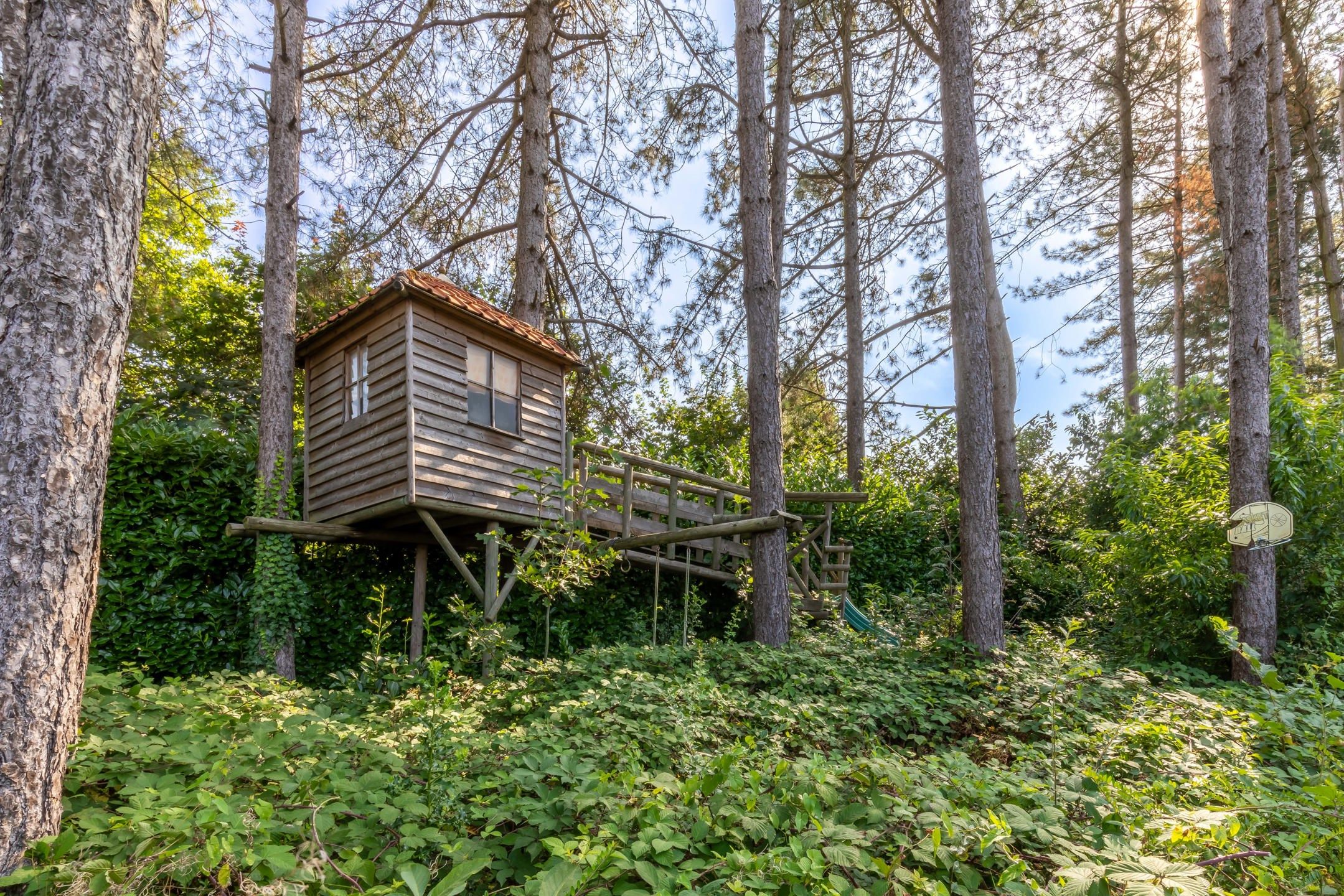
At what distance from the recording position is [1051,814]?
241 cm

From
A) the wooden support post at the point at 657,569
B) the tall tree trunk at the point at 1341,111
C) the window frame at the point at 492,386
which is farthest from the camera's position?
the tall tree trunk at the point at 1341,111

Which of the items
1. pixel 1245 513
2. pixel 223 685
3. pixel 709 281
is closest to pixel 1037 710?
pixel 1245 513

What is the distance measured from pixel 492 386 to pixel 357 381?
1.55m

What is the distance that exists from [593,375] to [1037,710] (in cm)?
950

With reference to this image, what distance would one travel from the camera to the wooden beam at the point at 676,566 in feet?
30.2

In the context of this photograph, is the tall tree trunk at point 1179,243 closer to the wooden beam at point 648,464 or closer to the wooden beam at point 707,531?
the wooden beam at point 648,464

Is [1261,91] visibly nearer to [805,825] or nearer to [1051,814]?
[1051,814]

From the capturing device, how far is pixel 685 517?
9461 millimetres

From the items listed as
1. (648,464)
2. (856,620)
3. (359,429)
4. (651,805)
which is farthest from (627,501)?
(651,805)

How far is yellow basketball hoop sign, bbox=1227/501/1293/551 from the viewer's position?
21.2 feet

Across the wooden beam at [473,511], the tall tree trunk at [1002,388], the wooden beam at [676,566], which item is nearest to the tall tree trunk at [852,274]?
the tall tree trunk at [1002,388]

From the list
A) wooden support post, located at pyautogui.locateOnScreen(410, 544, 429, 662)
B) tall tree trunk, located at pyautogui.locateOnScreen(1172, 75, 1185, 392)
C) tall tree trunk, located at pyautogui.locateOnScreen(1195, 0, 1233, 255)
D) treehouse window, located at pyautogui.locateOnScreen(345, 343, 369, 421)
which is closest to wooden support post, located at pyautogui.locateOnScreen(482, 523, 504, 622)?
wooden support post, located at pyautogui.locateOnScreen(410, 544, 429, 662)

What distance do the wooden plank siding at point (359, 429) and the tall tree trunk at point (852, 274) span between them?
29.0ft

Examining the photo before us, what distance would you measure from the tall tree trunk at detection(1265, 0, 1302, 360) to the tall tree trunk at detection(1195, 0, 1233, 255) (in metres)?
2.99
